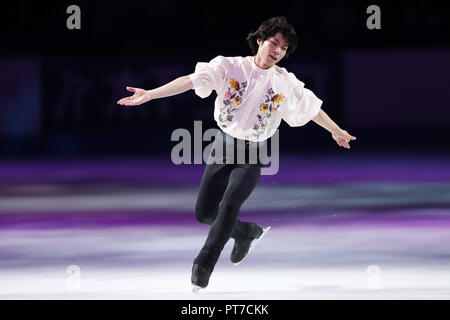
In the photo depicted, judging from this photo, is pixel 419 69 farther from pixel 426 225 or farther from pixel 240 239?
pixel 240 239

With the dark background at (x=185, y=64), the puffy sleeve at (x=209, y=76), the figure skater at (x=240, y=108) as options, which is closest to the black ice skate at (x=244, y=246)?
the figure skater at (x=240, y=108)

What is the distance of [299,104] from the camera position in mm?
4547

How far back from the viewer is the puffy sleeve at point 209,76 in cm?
427

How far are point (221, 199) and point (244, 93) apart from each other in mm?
593

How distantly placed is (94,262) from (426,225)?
258 cm

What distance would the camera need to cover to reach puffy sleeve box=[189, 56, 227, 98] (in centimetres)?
427

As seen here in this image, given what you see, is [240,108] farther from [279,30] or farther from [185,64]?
[185,64]

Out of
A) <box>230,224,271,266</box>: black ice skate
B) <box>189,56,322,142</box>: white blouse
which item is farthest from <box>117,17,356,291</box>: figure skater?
<box>230,224,271,266</box>: black ice skate

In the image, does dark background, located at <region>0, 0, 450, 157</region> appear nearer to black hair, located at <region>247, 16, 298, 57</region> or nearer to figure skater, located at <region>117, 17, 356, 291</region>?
figure skater, located at <region>117, 17, 356, 291</region>

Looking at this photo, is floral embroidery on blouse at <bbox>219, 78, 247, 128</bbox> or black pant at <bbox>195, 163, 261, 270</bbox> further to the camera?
floral embroidery on blouse at <bbox>219, 78, 247, 128</bbox>

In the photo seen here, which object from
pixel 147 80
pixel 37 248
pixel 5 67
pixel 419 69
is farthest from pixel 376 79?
pixel 37 248

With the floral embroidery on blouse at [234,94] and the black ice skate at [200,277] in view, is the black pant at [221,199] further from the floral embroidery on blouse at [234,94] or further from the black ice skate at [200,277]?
the floral embroidery on blouse at [234,94]

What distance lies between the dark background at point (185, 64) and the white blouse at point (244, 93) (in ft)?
22.2

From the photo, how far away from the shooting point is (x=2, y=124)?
1241cm
